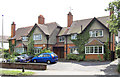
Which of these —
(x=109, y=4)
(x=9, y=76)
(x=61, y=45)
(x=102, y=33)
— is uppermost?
(x=109, y=4)

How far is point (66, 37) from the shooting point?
28781mm

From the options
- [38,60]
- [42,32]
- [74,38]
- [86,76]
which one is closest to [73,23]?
[74,38]

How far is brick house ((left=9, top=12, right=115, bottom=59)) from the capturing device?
78.2ft

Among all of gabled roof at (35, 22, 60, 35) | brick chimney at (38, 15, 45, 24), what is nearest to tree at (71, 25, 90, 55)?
gabled roof at (35, 22, 60, 35)

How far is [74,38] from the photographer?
27.3 metres

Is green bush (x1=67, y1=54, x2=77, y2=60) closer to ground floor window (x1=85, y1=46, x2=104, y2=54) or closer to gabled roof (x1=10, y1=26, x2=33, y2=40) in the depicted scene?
ground floor window (x1=85, y1=46, x2=104, y2=54)

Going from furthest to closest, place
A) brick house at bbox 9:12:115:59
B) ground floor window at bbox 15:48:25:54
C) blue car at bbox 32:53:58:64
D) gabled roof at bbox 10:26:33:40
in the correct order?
1. gabled roof at bbox 10:26:33:40
2. ground floor window at bbox 15:48:25:54
3. brick house at bbox 9:12:115:59
4. blue car at bbox 32:53:58:64

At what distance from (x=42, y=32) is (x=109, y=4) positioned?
1755cm

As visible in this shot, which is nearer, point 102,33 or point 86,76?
point 86,76

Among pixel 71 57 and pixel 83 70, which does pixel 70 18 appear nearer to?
pixel 71 57

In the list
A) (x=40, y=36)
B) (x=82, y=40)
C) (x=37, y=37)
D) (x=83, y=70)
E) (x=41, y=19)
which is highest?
(x=41, y=19)

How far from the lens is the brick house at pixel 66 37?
23828 millimetres

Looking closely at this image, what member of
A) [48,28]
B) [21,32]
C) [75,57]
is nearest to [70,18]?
[48,28]

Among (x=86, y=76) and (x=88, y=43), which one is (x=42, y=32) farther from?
(x=86, y=76)
